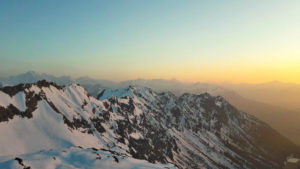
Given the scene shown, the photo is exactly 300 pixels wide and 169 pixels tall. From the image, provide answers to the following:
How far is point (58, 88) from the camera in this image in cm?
19512

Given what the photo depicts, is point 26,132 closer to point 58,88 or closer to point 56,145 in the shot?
point 56,145

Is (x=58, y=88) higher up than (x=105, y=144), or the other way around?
(x=58, y=88)

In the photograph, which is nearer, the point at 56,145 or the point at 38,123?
the point at 56,145

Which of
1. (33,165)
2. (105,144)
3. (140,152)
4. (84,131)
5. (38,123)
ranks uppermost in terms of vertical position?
(33,165)

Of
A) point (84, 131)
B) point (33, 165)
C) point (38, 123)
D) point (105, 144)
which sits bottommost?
point (105, 144)

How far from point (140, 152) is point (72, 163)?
138 m

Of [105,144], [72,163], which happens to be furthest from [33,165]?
[105,144]

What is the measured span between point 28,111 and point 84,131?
140 feet

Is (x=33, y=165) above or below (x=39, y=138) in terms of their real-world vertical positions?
above

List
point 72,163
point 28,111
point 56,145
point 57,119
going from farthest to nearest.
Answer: point 57,119
point 28,111
point 56,145
point 72,163

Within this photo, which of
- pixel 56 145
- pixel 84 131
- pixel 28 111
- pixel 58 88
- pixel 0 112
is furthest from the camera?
pixel 58 88

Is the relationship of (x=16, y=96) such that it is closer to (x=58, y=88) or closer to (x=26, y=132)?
(x=26, y=132)

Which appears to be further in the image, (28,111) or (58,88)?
(58,88)

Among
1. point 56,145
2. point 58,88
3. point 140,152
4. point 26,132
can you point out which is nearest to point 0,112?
point 26,132
